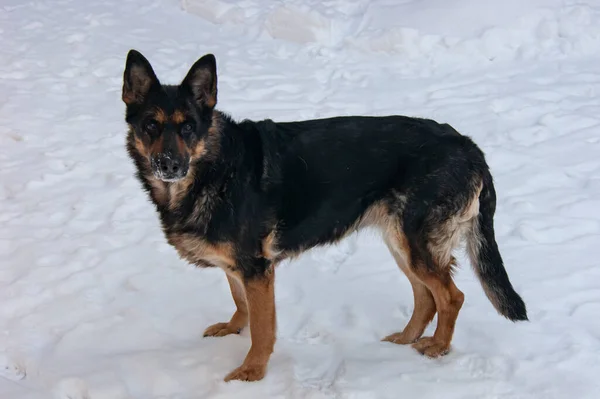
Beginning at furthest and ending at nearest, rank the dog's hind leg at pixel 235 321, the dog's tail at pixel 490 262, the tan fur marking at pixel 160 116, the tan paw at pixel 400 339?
the dog's hind leg at pixel 235 321, the tan paw at pixel 400 339, the dog's tail at pixel 490 262, the tan fur marking at pixel 160 116

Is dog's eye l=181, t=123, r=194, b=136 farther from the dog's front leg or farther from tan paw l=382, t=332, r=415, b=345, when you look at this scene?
tan paw l=382, t=332, r=415, b=345

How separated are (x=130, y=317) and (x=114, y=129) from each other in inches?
141

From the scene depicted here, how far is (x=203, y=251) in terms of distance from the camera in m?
3.63

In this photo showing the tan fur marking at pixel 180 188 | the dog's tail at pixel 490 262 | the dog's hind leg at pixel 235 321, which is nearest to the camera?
the tan fur marking at pixel 180 188

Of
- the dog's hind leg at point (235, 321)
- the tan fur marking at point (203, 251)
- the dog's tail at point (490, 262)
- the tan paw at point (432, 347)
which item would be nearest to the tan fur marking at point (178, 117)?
the tan fur marking at point (203, 251)

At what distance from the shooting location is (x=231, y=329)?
4.25 m

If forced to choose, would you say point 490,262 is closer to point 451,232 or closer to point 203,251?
point 451,232

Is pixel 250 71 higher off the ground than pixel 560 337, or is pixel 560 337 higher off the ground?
A: pixel 560 337

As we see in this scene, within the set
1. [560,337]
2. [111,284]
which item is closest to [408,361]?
[560,337]

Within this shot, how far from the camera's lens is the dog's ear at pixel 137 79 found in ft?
11.5

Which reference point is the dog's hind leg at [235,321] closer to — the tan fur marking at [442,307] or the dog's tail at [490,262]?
the tan fur marking at [442,307]

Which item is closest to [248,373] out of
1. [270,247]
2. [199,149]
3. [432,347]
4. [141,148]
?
[270,247]

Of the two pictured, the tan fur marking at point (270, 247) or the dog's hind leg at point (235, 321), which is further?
the dog's hind leg at point (235, 321)

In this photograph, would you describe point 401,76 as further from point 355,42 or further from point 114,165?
point 114,165
